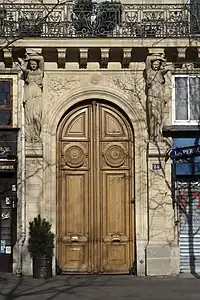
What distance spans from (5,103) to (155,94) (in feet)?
12.6

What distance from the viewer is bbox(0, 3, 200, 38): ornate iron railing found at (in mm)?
15648

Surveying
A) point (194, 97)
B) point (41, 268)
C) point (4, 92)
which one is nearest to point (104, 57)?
point (194, 97)

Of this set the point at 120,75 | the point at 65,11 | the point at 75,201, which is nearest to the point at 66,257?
the point at 75,201

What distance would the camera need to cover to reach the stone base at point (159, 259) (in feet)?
49.2

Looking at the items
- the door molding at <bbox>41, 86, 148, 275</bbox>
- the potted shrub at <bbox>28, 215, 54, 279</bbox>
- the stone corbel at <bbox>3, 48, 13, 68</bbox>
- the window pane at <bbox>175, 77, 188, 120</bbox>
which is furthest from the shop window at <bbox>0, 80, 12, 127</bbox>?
the window pane at <bbox>175, 77, 188, 120</bbox>

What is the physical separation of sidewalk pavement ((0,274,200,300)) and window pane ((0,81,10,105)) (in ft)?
14.4

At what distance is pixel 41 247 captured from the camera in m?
14.8

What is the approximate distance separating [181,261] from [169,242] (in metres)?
0.61

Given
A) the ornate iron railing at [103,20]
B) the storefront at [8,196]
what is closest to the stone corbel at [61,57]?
the ornate iron railing at [103,20]

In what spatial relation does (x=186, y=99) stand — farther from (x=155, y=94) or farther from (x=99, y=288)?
(x=99, y=288)

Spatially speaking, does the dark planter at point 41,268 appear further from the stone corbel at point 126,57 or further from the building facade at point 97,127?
the stone corbel at point 126,57

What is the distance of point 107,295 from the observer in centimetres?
1248

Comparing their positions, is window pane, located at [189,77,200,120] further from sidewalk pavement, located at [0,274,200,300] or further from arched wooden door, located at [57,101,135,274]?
sidewalk pavement, located at [0,274,200,300]

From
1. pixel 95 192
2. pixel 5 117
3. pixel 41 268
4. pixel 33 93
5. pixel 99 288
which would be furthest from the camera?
pixel 5 117
